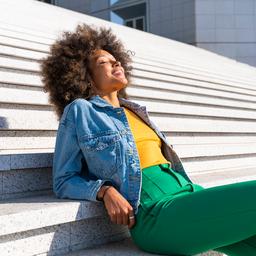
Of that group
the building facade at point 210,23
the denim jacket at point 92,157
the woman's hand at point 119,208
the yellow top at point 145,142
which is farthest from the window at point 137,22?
the woman's hand at point 119,208

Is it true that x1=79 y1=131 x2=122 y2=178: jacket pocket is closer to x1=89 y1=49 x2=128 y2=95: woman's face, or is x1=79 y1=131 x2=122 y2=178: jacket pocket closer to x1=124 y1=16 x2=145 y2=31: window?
x1=89 y1=49 x2=128 y2=95: woman's face

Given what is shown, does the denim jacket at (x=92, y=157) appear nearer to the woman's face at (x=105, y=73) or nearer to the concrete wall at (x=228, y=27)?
the woman's face at (x=105, y=73)

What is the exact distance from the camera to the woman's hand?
210cm

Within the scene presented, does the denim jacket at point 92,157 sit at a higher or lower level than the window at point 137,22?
lower

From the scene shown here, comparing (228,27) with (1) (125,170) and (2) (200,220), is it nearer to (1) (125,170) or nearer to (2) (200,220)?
(1) (125,170)

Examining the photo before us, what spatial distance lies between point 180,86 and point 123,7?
1389cm

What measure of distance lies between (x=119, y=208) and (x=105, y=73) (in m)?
0.79

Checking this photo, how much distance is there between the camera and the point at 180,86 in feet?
21.1

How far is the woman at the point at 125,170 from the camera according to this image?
197 cm

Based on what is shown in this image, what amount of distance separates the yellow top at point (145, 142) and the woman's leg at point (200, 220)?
27 cm

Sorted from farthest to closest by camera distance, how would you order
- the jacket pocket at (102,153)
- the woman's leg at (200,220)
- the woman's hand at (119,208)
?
the jacket pocket at (102,153)
the woman's hand at (119,208)
the woman's leg at (200,220)

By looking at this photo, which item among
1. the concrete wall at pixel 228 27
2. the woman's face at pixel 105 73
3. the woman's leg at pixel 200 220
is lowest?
the woman's leg at pixel 200 220

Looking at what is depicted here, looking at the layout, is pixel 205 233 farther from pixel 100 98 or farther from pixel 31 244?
pixel 100 98

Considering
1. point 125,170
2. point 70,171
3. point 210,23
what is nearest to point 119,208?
point 125,170
